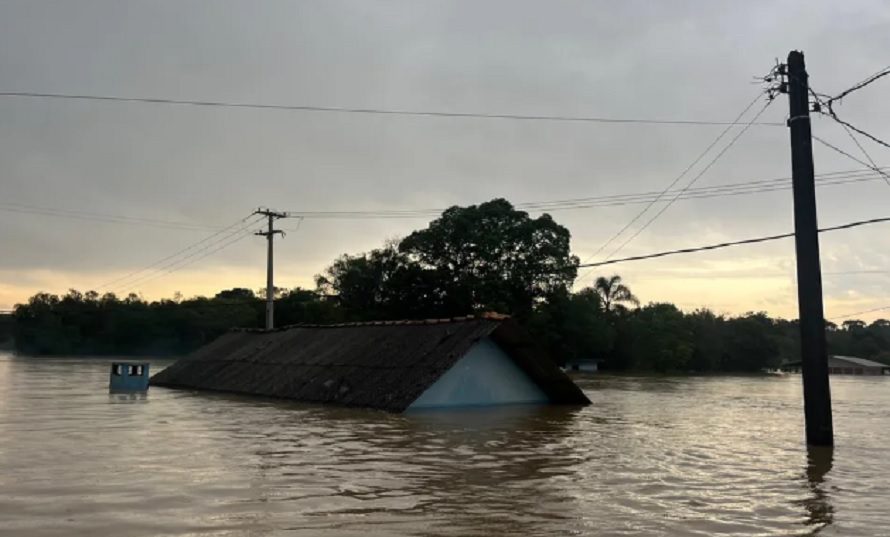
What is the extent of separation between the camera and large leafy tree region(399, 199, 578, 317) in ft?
175

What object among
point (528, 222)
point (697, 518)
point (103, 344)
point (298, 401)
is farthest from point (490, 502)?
point (103, 344)

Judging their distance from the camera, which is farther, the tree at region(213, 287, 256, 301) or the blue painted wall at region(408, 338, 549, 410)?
the tree at region(213, 287, 256, 301)

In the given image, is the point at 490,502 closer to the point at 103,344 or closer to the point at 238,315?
the point at 238,315

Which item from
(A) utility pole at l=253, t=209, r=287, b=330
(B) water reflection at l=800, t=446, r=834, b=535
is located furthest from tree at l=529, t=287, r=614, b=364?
(B) water reflection at l=800, t=446, r=834, b=535

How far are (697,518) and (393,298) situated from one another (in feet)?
157

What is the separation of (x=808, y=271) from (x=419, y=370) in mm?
9512

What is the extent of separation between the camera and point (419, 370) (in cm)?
1952

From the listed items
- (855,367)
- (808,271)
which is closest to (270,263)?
(808,271)

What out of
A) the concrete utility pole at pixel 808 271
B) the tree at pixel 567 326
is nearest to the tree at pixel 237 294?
the tree at pixel 567 326

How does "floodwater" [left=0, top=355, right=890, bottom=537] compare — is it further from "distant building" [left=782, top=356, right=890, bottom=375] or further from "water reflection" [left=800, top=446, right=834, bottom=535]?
"distant building" [left=782, top=356, right=890, bottom=375]

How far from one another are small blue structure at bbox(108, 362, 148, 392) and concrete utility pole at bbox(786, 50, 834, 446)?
20.5 meters

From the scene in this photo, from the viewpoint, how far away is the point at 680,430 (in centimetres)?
1680

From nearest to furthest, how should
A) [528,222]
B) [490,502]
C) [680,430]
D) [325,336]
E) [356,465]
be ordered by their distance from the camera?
[490,502], [356,465], [680,430], [325,336], [528,222]

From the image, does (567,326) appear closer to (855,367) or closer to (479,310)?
(479,310)
